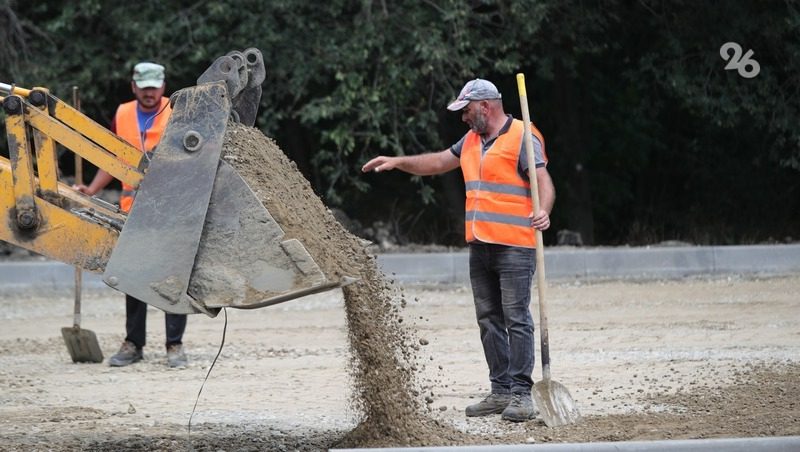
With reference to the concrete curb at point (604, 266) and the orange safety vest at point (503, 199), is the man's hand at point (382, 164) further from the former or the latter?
the concrete curb at point (604, 266)

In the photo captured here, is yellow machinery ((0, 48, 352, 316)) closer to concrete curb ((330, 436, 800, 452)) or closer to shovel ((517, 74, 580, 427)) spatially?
concrete curb ((330, 436, 800, 452))

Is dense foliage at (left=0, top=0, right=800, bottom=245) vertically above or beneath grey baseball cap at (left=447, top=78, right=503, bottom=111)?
above

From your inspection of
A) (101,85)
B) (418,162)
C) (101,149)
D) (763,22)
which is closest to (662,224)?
(763,22)

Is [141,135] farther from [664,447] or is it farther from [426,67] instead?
[426,67]

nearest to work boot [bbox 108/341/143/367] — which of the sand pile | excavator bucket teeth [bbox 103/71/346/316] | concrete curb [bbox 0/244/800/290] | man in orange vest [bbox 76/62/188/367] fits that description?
man in orange vest [bbox 76/62/188/367]

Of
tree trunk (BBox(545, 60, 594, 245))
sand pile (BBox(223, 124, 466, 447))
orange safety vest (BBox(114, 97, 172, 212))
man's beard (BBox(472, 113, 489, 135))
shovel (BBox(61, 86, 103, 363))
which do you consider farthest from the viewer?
tree trunk (BBox(545, 60, 594, 245))

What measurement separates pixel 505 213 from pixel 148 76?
3.34 meters

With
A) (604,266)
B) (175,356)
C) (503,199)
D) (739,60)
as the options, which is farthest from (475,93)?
(739,60)

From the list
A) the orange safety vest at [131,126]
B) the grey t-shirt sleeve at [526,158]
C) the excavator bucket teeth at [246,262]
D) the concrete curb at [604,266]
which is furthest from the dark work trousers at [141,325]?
the concrete curb at [604,266]

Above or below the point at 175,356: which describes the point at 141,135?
above

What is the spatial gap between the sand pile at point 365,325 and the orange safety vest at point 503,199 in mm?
723

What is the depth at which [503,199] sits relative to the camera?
6.93 metres

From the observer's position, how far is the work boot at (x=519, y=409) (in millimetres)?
6848

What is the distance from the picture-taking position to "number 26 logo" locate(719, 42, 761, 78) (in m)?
15.1
